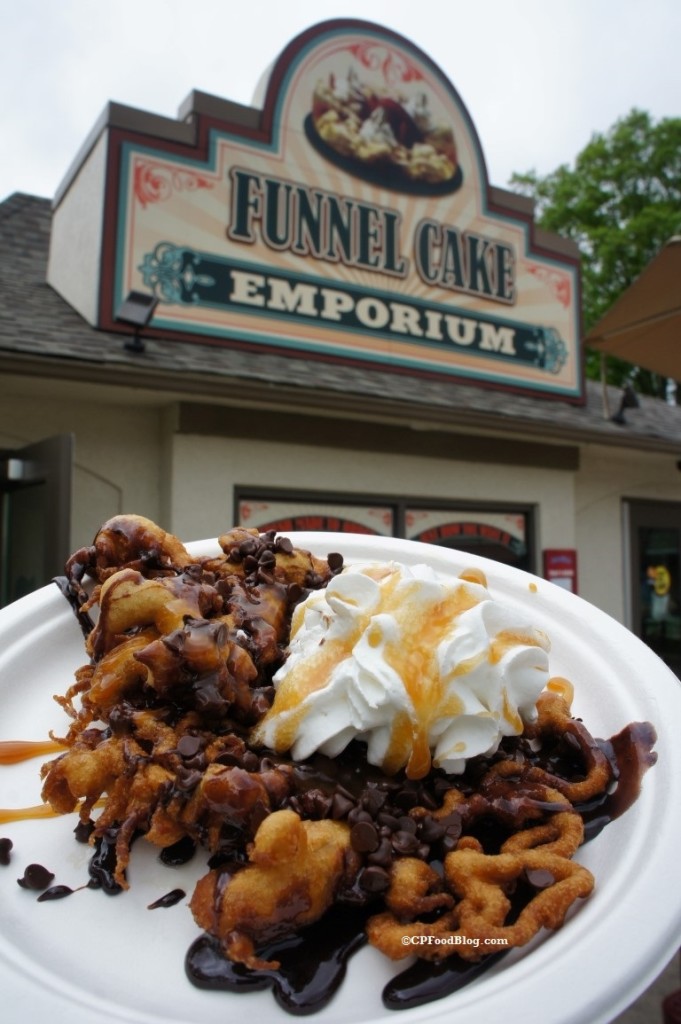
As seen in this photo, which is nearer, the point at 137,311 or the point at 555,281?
the point at 137,311

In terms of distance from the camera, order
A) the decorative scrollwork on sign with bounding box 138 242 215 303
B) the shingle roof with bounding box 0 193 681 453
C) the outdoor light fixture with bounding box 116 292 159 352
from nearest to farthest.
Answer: the shingle roof with bounding box 0 193 681 453, the outdoor light fixture with bounding box 116 292 159 352, the decorative scrollwork on sign with bounding box 138 242 215 303

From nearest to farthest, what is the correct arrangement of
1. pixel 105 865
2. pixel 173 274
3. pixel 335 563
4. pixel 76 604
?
pixel 105 865
pixel 76 604
pixel 335 563
pixel 173 274

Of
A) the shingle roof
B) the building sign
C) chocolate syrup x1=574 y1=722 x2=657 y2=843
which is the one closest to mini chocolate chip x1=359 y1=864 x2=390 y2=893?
chocolate syrup x1=574 y1=722 x2=657 y2=843

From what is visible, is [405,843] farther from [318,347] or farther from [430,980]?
[318,347]

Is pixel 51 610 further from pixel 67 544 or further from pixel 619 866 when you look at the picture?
pixel 67 544

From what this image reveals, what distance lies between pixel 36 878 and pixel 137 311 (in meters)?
4.31

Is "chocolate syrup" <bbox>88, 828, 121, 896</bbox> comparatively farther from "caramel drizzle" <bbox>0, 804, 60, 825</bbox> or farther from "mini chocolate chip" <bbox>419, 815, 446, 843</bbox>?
"mini chocolate chip" <bbox>419, 815, 446, 843</bbox>

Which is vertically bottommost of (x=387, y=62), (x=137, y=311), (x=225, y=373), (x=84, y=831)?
(x=84, y=831)

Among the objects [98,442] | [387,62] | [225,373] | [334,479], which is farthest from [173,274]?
[387,62]

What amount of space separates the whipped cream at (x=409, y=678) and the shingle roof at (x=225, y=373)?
335 cm

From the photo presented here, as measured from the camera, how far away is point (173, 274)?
5.46 metres

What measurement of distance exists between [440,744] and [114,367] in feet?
11.9

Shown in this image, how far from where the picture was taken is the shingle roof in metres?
4.45

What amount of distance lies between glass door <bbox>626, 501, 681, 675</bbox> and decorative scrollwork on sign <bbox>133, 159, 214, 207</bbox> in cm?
541
